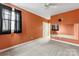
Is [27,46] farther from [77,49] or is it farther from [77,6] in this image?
[77,6]

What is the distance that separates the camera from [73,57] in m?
3.46

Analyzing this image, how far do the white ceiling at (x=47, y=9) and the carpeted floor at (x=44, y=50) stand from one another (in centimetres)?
91

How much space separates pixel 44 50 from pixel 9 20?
1348mm

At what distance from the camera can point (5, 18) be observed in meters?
3.60

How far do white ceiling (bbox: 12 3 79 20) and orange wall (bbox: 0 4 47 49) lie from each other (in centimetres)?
14

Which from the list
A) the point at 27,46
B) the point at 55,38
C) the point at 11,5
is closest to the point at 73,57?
the point at 55,38

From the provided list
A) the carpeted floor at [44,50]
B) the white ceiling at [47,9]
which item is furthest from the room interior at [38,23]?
the carpeted floor at [44,50]

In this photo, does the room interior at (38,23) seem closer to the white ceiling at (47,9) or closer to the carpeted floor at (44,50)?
the white ceiling at (47,9)

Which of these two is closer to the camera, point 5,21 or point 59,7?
point 5,21

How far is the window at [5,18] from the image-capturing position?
3566 mm

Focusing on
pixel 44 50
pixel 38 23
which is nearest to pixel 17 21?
pixel 38 23

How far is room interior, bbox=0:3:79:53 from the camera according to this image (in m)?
3.62

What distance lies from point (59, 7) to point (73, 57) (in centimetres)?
153

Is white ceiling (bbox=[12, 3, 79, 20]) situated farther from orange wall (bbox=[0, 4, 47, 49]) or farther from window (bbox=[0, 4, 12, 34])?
window (bbox=[0, 4, 12, 34])
